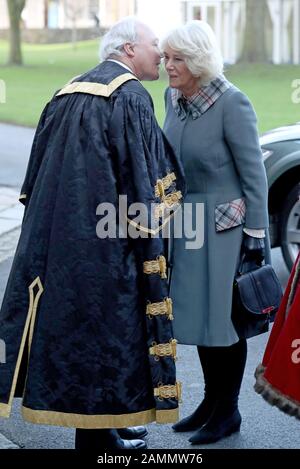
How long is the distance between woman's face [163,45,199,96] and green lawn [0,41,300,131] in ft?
48.5

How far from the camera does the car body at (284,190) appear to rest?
27.6ft

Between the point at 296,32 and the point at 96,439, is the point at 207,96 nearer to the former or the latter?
the point at 96,439

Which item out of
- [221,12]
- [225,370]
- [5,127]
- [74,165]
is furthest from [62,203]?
[221,12]

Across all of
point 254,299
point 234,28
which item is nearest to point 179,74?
point 254,299

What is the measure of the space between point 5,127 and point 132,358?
59.5ft

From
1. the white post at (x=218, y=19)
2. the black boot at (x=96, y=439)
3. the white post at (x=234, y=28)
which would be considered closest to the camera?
the black boot at (x=96, y=439)

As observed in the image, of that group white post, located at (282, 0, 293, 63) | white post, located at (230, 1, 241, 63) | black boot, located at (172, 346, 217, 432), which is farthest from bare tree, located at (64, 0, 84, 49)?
black boot, located at (172, 346, 217, 432)

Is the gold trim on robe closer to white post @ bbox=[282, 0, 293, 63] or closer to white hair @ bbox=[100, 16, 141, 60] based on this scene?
white hair @ bbox=[100, 16, 141, 60]

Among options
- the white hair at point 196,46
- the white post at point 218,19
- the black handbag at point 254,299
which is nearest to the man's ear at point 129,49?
the white hair at point 196,46

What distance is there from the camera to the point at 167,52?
192 inches

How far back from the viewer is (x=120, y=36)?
4484 mm

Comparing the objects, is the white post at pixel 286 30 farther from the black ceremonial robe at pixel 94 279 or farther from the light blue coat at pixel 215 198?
the black ceremonial robe at pixel 94 279

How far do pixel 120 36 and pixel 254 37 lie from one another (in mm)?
33192

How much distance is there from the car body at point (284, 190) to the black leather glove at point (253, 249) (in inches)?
131
